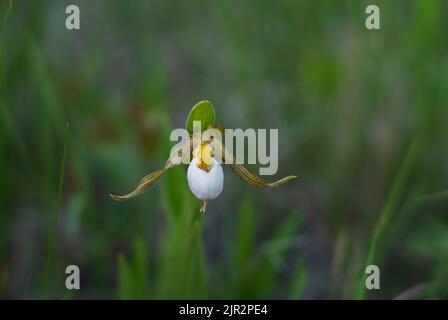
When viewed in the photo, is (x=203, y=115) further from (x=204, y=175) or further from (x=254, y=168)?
(x=254, y=168)

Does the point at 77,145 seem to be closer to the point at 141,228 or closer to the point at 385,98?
the point at 141,228

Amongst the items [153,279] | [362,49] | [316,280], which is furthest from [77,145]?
[362,49]

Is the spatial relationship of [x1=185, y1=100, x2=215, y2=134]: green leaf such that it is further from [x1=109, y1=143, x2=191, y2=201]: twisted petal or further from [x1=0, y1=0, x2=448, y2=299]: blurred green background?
[x1=0, y1=0, x2=448, y2=299]: blurred green background

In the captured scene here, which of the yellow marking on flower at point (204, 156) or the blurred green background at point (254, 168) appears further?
the blurred green background at point (254, 168)

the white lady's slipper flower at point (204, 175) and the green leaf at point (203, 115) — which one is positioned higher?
the green leaf at point (203, 115)

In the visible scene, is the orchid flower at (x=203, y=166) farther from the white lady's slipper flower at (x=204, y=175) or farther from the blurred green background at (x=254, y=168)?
the blurred green background at (x=254, y=168)

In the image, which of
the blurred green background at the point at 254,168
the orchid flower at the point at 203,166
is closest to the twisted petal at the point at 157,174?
the orchid flower at the point at 203,166
